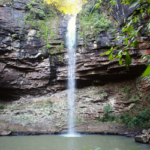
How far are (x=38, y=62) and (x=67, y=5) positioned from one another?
32.0ft

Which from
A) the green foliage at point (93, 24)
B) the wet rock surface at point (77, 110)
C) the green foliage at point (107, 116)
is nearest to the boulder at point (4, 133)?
the wet rock surface at point (77, 110)

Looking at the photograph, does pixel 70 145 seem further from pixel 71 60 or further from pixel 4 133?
pixel 71 60

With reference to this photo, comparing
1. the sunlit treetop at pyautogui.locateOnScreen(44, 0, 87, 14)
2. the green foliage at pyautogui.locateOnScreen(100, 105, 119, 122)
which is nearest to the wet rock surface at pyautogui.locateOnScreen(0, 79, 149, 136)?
the green foliage at pyautogui.locateOnScreen(100, 105, 119, 122)

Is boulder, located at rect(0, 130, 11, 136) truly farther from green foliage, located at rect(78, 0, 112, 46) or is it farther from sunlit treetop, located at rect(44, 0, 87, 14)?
sunlit treetop, located at rect(44, 0, 87, 14)

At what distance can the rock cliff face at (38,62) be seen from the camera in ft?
45.2

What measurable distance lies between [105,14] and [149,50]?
22.2ft

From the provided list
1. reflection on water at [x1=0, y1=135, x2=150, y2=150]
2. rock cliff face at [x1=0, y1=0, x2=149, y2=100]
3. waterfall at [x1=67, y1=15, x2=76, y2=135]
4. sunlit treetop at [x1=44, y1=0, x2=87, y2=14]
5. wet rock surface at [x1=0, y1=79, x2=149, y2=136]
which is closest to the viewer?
reflection on water at [x1=0, y1=135, x2=150, y2=150]

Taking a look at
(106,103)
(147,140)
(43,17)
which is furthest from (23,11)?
(147,140)

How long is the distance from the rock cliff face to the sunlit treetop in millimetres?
3760

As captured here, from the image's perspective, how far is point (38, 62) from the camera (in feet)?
48.6

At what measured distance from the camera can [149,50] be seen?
12.5 meters

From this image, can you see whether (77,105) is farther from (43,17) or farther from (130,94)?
(43,17)

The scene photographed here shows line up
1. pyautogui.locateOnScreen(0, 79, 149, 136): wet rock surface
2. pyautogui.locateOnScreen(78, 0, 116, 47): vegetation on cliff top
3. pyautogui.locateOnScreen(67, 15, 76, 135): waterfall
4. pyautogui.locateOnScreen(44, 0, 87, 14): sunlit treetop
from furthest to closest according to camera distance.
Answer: pyautogui.locateOnScreen(44, 0, 87, 14): sunlit treetop
pyautogui.locateOnScreen(67, 15, 76, 135): waterfall
pyautogui.locateOnScreen(78, 0, 116, 47): vegetation on cliff top
pyautogui.locateOnScreen(0, 79, 149, 136): wet rock surface

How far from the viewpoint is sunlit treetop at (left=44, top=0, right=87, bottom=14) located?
724 inches
